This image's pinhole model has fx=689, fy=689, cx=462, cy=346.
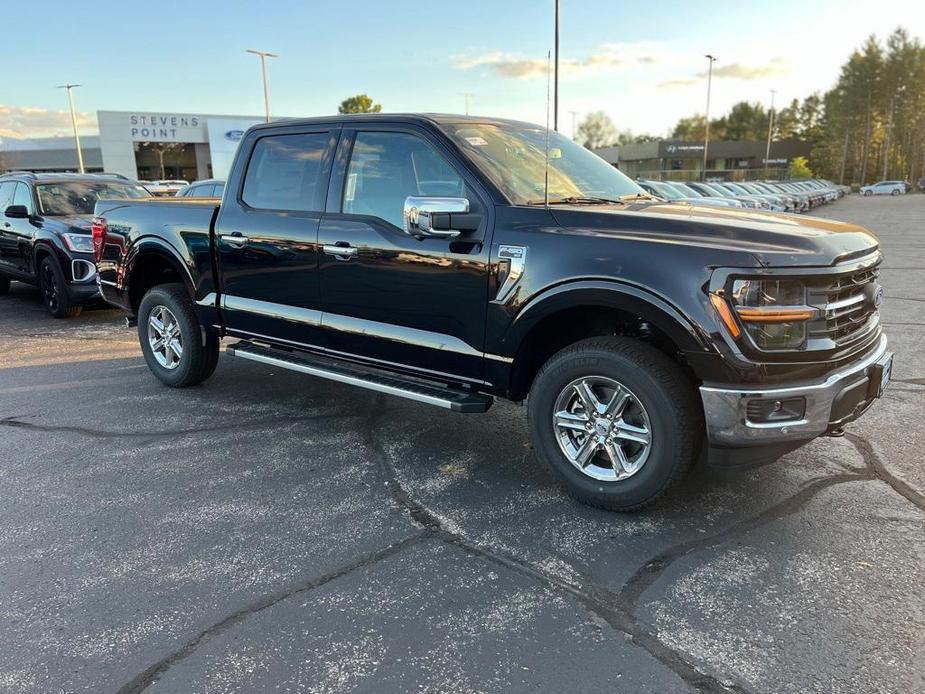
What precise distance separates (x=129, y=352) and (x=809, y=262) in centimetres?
659

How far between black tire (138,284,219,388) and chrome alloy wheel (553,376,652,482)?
325 cm

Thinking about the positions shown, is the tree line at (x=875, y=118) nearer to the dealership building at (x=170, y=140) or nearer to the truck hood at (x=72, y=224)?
the dealership building at (x=170, y=140)

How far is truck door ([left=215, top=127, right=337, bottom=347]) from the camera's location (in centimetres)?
457

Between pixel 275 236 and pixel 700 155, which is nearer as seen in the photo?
pixel 275 236

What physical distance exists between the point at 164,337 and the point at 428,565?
12.4 feet

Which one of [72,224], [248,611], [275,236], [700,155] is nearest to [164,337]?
[275,236]

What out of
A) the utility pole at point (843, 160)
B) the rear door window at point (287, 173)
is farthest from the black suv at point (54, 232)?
the utility pole at point (843, 160)

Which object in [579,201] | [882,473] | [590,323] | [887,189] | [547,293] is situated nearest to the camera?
[547,293]

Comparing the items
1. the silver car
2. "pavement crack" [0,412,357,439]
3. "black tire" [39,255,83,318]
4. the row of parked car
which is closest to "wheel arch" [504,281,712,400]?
"pavement crack" [0,412,357,439]

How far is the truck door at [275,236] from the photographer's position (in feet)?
15.0

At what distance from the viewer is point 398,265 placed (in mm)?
4027

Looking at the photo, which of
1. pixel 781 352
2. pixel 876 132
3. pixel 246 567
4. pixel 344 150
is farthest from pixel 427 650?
pixel 876 132

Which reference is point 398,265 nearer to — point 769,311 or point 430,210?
point 430,210

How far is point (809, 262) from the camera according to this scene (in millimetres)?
2992
